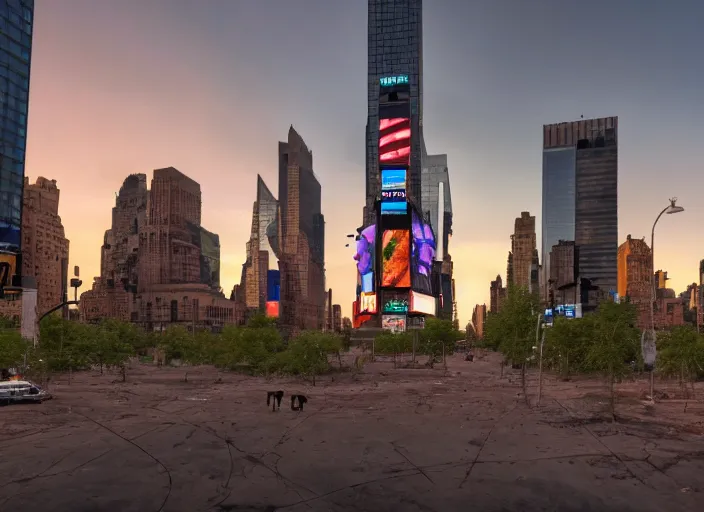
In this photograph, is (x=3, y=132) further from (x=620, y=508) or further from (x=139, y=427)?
(x=620, y=508)

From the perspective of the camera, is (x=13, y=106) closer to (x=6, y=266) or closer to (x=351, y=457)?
(x=6, y=266)

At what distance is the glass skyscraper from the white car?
8788 cm

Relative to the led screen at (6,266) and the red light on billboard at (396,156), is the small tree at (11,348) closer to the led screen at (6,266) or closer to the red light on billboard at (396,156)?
the led screen at (6,266)

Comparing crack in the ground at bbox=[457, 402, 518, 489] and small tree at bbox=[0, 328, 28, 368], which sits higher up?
small tree at bbox=[0, 328, 28, 368]

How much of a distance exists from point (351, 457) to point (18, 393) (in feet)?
102

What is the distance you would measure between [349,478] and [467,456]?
6149 mm

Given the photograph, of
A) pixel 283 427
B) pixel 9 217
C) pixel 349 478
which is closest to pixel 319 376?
pixel 283 427

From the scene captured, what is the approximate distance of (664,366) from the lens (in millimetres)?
57625

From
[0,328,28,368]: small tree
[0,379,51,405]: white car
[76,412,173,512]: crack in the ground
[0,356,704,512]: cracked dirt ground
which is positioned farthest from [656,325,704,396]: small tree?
[0,328,28,368]: small tree

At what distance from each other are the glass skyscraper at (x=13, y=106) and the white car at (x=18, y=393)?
3460 inches

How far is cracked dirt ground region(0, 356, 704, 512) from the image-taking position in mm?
18969

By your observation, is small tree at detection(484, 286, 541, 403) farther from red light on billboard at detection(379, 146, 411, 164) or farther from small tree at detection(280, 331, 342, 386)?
red light on billboard at detection(379, 146, 411, 164)

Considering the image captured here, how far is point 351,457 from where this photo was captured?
25031mm

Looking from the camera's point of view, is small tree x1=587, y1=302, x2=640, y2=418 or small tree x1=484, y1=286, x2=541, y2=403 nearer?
small tree x1=587, y1=302, x2=640, y2=418
